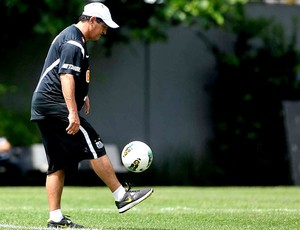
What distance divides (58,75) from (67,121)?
387 millimetres

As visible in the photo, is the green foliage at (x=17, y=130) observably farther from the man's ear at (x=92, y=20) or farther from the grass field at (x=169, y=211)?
the man's ear at (x=92, y=20)

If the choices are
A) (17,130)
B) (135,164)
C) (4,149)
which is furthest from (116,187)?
(17,130)

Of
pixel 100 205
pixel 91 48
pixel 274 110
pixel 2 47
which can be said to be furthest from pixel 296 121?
pixel 100 205

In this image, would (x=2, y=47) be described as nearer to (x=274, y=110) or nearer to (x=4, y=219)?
(x=274, y=110)

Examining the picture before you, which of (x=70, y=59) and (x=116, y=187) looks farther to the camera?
(x=116, y=187)

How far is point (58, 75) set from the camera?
8.30m

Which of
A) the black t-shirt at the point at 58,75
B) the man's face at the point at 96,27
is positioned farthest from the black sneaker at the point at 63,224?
the man's face at the point at 96,27

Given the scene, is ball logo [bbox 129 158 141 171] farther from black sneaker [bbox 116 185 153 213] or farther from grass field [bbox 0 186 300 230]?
grass field [bbox 0 186 300 230]

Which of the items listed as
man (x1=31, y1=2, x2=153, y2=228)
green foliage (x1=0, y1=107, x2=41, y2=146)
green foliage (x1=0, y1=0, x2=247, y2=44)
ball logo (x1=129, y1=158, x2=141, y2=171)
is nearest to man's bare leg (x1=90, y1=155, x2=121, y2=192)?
man (x1=31, y1=2, x2=153, y2=228)

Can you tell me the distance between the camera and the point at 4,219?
9.05 meters

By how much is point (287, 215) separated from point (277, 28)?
437 inches

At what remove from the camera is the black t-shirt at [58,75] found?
820cm

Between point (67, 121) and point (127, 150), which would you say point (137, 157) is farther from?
point (67, 121)

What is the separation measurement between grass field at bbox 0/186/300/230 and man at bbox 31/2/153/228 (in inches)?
12.1
